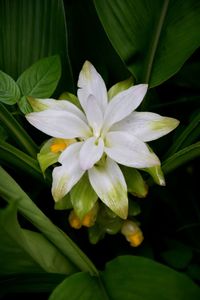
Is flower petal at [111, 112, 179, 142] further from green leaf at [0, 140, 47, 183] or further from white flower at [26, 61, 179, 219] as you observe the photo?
green leaf at [0, 140, 47, 183]

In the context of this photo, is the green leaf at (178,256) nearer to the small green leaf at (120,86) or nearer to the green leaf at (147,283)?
the green leaf at (147,283)

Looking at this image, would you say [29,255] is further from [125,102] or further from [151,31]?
[151,31]

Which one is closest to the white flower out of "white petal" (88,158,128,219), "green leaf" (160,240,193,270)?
"white petal" (88,158,128,219)

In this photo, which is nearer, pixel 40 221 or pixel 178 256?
pixel 40 221

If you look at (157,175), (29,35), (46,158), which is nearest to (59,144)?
(46,158)

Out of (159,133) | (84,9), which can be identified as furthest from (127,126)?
(84,9)

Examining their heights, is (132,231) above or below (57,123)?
below
